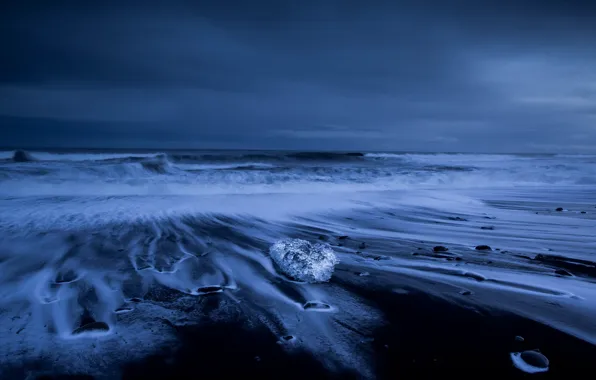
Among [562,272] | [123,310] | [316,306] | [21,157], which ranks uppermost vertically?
[562,272]

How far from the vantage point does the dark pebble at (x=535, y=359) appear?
1.81 meters

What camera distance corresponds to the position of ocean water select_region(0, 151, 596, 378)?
6.77ft

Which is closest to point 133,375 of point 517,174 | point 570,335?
point 570,335

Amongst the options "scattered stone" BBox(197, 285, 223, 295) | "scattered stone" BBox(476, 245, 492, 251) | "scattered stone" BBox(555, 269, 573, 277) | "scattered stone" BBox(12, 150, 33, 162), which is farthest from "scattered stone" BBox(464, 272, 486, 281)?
"scattered stone" BBox(12, 150, 33, 162)

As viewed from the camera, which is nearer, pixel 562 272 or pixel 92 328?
pixel 92 328

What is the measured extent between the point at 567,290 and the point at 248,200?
5.47 meters

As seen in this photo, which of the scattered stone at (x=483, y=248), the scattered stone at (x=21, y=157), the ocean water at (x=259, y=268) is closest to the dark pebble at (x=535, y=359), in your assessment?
the ocean water at (x=259, y=268)

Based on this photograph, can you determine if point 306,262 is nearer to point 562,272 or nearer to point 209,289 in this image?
point 209,289

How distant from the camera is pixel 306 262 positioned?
297 cm

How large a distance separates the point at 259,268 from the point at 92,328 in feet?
4.76

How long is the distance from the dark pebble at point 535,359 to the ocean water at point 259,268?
433mm

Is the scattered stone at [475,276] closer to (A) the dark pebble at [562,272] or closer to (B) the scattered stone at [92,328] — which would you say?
(A) the dark pebble at [562,272]

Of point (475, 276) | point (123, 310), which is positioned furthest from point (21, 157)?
point (475, 276)

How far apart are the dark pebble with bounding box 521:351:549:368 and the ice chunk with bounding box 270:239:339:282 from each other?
1.41m
